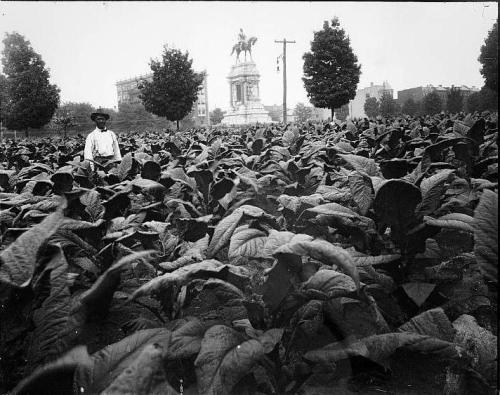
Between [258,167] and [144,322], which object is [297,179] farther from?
[144,322]

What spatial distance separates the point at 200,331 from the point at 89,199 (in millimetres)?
1186

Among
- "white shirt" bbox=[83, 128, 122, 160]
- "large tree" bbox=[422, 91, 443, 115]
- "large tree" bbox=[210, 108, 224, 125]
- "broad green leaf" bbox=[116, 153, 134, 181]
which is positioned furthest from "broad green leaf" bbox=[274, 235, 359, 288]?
"large tree" bbox=[210, 108, 224, 125]

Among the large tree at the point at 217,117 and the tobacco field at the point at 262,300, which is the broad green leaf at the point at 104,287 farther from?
the large tree at the point at 217,117

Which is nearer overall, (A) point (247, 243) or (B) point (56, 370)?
(B) point (56, 370)

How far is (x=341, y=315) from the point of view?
4.99ft

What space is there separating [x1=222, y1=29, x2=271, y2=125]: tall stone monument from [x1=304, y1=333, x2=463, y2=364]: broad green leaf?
177ft

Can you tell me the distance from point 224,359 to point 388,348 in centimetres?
56

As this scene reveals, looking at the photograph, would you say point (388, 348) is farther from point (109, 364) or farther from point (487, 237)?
point (109, 364)

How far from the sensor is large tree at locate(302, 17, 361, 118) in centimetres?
2870

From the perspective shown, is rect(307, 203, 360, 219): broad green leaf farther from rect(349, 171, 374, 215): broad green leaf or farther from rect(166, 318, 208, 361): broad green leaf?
rect(166, 318, 208, 361): broad green leaf

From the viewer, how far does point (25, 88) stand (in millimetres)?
24703

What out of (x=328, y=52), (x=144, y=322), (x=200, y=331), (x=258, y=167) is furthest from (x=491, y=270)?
(x=328, y=52)

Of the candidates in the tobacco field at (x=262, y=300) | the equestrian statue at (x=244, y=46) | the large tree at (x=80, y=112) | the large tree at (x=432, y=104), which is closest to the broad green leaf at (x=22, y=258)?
the tobacco field at (x=262, y=300)

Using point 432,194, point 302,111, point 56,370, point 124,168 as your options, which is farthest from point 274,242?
point 302,111
